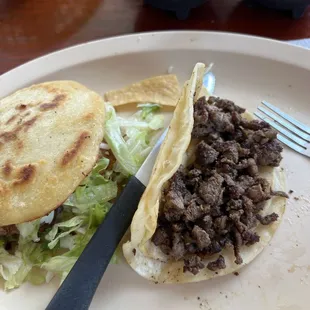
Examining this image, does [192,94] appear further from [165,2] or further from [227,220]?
[165,2]

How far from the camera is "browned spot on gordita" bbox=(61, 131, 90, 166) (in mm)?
1633

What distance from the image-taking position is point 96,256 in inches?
63.9

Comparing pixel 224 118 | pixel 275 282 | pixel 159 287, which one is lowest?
pixel 159 287

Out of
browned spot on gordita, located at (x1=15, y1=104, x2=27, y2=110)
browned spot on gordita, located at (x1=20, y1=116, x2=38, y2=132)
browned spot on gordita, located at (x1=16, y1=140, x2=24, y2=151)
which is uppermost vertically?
browned spot on gordita, located at (x1=20, y1=116, x2=38, y2=132)

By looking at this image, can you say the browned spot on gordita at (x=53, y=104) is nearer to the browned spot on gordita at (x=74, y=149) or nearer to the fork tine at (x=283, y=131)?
the browned spot on gordita at (x=74, y=149)

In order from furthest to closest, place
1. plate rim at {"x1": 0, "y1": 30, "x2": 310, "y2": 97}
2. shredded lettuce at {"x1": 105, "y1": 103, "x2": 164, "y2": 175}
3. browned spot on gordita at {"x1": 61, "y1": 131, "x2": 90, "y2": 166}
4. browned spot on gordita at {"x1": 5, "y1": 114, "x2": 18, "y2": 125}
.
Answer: plate rim at {"x1": 0, "y1": 30, "x2": 310, "y2": 97}, shredded lettuce at {"x1": 105, "y1": 103, "x2": 164, "y2": 175}, browned spot on gordita at {"x1": 5, "y1": 114, "x2": 18, "y2": 125}, browned spot on gordita at {"x1": 61, "y1": 131, "x2": 90, "y2": 166}

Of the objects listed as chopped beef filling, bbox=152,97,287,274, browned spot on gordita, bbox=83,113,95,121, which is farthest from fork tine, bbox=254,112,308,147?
browned spot on gordita, bbox=83,113,95,121

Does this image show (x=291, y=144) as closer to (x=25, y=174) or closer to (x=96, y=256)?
(x=96, y=256)

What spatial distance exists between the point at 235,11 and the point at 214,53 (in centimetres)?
76

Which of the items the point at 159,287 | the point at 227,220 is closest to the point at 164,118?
the point at 227,220

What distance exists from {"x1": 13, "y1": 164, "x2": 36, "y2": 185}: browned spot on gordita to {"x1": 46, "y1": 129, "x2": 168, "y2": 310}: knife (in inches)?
12.9

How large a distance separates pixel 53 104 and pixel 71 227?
21.0 inches

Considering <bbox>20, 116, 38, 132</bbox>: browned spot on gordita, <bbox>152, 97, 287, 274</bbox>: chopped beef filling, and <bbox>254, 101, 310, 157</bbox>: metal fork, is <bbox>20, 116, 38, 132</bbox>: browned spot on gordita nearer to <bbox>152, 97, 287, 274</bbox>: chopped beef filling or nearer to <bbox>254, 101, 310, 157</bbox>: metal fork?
<bbox>152, 97, 287, 274</bbox>: chopped beef filling

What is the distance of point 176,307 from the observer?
5.42 feet
